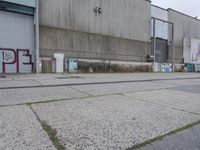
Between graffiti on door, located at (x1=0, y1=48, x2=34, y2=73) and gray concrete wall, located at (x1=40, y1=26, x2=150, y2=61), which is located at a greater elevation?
gray concrete wall, located at (x1=40, y1=26, x2=150, y2=61)

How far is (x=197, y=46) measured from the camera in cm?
2750

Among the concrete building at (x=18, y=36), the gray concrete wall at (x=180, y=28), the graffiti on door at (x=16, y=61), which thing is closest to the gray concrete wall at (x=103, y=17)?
the concrete building at (x=18, y=36)

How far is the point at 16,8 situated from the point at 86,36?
6.15m

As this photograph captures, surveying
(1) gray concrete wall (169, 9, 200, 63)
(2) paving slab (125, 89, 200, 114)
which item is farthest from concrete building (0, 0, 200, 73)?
(2) paving slab (125, 89, 200, 114)

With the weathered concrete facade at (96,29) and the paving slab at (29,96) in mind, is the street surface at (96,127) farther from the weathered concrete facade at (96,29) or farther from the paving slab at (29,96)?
the weathered concrete facade at (96,29)

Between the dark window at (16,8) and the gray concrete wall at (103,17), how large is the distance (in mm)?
904

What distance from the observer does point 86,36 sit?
1620cm

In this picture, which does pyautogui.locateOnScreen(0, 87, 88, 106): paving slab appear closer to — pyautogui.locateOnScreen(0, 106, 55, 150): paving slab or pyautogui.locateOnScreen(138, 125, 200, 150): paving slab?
pyautogui.locateOnScreen(0, 106, 55, 150): paving slab

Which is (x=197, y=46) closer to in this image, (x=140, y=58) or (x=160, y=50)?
(x=160, y=50)

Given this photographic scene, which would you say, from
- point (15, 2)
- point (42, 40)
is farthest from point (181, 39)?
point (15, 2)

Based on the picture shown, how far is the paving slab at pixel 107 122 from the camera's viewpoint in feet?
5.71

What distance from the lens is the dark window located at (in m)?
12.3

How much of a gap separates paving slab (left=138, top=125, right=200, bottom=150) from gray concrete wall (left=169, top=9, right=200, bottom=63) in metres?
24.8

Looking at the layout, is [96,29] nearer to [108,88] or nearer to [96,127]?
[108,88]
